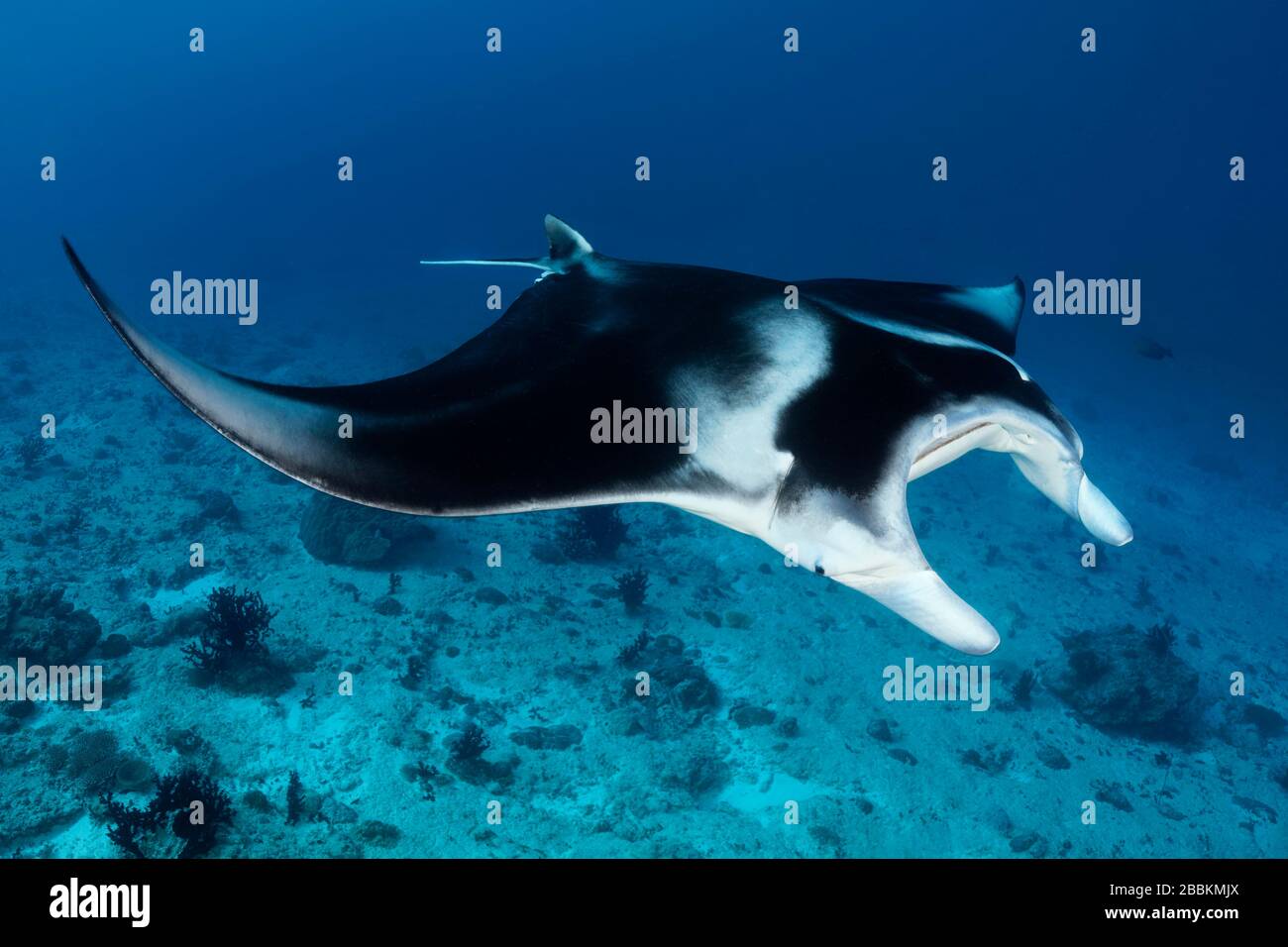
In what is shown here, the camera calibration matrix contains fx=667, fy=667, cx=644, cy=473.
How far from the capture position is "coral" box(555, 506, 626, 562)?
11.5 meters

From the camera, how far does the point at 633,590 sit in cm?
1016

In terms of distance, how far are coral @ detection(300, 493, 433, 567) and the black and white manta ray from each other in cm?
772

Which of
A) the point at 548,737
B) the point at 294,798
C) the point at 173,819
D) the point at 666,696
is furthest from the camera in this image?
the point at 666,696

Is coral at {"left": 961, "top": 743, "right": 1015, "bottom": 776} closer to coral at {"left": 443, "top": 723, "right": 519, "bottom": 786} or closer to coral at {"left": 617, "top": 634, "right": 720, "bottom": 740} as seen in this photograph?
coral at {"left": 617, "top": 634, "right": 720, "bottom": 740}

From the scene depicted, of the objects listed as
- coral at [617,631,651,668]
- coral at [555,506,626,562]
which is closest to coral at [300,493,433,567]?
coral at [555,506,626,562]

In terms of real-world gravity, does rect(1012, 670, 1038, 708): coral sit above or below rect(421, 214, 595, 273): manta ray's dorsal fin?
below

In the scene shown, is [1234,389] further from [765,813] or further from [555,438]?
[555,438]

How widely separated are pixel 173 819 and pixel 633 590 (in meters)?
5.97

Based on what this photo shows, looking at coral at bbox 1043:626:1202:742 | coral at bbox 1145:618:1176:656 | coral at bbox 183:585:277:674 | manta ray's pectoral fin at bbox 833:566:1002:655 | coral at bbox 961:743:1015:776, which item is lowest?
coral at bbox 961:743:1015:776

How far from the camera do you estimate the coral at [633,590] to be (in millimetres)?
10156

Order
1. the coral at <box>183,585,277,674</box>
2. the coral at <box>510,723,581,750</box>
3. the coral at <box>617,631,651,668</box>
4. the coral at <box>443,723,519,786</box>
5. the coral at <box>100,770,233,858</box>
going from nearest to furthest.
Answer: the coral at <box>100,770,233,858</box> < the coral at <box>443,723,519,786</box> < the coral at <box>510,723,581,750</box> < the coral at <box>183,585,277,674</box> < the coral at <box>617,631,651,668</box>

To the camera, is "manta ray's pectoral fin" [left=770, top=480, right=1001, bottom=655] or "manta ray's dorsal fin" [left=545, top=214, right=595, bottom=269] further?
"manta ray's dorsal fin" [left=545, top=214, right=595, bottom=269]

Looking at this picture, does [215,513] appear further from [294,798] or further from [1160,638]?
[1160,638]

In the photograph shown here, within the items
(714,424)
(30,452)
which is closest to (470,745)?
(714,424)
